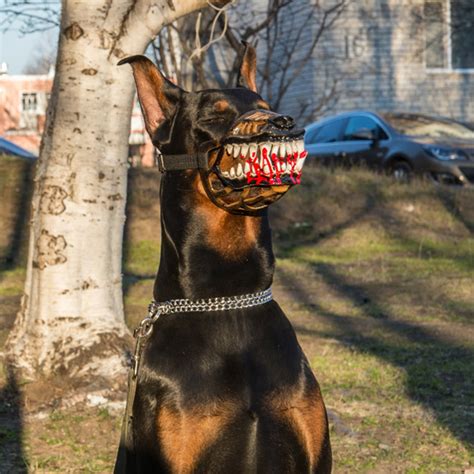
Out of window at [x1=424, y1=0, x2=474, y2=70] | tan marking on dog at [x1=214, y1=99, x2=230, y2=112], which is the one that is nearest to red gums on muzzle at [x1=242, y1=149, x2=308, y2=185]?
tan marking on dog at [x1=214, y1=99, x2=230, y2=112]

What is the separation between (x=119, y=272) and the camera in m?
6.60

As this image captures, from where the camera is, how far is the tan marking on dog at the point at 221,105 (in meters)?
3.49

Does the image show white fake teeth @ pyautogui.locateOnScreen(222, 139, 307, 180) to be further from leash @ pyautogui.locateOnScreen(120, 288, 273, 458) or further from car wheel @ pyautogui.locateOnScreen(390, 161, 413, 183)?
car wheel @ pyautogui.locateOnScreen(390, 161, 413, 183)

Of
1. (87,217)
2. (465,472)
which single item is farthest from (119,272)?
(465,472)

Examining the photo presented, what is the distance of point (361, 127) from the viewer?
17391mm

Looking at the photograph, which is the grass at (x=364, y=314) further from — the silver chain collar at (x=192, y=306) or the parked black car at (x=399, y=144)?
the silver chain collar at (x=192, y=306)

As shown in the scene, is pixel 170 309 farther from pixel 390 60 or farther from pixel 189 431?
pixel 390 60

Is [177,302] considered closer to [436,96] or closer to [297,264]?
[297,264]

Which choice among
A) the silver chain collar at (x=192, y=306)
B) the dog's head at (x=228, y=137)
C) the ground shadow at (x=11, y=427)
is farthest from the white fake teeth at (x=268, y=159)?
the ground shadow at (x=11, y=427)

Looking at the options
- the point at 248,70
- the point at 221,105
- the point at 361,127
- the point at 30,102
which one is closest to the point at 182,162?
the point at 221,105

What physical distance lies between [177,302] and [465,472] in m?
2.41

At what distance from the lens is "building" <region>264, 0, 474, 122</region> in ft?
88.8

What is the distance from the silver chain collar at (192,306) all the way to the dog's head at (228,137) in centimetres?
30

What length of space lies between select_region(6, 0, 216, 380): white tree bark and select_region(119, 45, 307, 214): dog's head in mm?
2686
